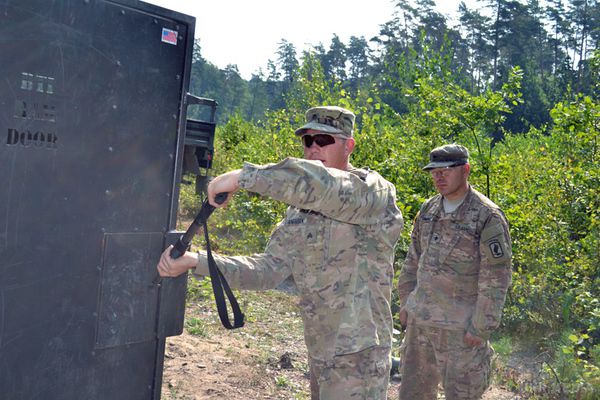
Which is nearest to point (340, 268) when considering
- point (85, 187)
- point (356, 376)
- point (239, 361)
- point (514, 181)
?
point (356, 376)

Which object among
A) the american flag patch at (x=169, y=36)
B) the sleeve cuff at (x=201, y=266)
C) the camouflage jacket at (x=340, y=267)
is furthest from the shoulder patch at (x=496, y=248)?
the american flag patch at (x=169, y=36)

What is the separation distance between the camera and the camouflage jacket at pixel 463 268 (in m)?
3.68

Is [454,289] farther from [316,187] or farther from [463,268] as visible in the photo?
[316,187]

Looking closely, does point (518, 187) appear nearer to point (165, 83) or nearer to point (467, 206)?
point (467, 206)

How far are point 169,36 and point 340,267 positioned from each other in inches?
46.0

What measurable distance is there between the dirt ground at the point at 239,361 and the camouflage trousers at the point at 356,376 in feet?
6.98

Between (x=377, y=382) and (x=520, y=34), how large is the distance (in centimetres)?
6073

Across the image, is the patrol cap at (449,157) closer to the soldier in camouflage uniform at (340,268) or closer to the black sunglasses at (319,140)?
the soldier in camouflage uniform at (340,268)

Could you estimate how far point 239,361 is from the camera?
5336 millimetres

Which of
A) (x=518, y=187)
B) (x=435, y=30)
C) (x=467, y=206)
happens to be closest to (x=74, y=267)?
(x=467, y=206)

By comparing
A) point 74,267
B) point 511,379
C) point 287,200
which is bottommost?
point 511,379

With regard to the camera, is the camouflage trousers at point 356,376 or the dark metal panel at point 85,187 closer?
the dark metal panel at point 85,187

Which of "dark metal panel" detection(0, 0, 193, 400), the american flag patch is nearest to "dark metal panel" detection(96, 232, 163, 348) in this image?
"dark metal panel" detection(0, 0, 193, 400)

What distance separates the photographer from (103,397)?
232 centimetres
